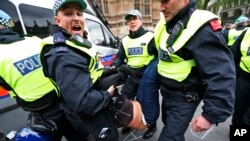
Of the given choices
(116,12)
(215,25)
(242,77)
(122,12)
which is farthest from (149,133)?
(116,12)

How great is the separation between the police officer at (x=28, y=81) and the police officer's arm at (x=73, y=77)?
557 millimetres

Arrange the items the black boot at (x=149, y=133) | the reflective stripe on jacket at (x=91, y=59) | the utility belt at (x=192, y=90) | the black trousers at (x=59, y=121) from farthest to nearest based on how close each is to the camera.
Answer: the black boot at (x=149, y=133) → the black trousers at (x=59, y=121) → the utility belt at (x=192, y=90) → the reflective stripe on jacket at (x=91, y=59)

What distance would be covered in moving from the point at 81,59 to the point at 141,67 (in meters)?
1.89

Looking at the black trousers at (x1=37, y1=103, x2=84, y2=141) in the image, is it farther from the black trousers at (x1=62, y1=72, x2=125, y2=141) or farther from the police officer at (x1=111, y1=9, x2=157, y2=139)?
the police officer at (x1=111, y1=9, x2=157, y2=139)

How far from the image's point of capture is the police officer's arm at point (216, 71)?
60.7 inches

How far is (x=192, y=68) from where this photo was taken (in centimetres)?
172

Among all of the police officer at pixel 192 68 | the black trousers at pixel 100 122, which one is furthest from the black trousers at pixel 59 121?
the police officer at pixel 192 68

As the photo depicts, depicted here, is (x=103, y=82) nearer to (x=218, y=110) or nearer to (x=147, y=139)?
(x=218, y=110)

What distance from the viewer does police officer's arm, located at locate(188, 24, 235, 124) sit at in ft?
5.06

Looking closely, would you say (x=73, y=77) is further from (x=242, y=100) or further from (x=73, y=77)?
(x=242, y=100)

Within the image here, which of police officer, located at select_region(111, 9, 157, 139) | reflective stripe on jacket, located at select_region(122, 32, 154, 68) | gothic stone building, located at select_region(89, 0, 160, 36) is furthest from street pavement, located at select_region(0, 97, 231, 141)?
gothic stone building, located at select_region(89, 0, 160, 36)

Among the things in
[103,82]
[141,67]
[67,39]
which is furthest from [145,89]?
[141,67]

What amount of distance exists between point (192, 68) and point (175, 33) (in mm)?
295

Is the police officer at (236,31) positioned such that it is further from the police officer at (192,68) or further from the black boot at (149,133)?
the police officer at (192,68)
